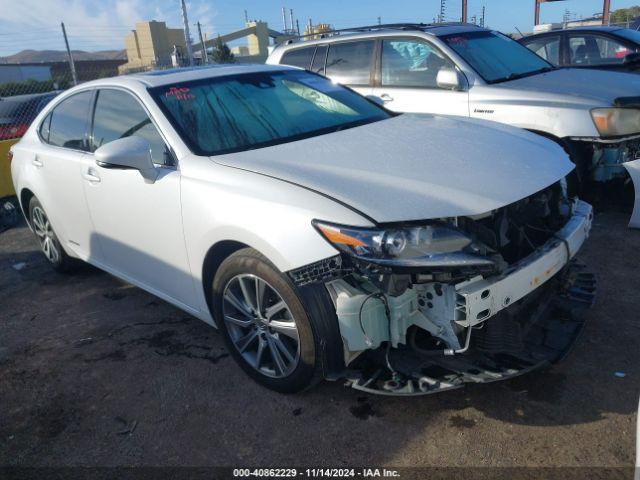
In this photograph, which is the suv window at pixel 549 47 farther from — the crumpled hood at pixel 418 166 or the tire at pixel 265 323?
the tire at pixel 265 323

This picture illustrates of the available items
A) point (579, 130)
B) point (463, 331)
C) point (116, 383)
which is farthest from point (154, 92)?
point (579, 130)

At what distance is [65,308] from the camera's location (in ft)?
14.2

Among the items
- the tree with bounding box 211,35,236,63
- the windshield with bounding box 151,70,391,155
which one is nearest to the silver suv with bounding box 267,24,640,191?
the windshield with bounding box 151,70,391,155

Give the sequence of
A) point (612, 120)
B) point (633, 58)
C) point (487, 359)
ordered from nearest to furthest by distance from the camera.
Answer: point (487, 359) → point (612, 120) → point (633, 58)

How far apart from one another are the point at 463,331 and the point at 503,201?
0.62 metres

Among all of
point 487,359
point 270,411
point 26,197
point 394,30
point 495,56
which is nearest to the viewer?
point 487,359

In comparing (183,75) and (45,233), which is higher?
(183,75)

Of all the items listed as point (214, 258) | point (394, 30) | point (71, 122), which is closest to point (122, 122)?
point (71, 122)

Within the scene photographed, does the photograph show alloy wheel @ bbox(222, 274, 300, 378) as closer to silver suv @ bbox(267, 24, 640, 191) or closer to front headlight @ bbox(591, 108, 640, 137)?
silver suv @ bbox(267, 24, 640, 191)

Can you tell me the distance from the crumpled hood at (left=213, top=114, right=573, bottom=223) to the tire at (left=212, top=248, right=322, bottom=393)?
0.49m

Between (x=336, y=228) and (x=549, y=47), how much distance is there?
732 cm

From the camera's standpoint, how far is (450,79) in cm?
540

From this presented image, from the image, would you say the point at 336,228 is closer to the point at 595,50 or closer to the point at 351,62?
the point at 351,62

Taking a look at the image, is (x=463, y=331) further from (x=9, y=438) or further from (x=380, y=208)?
(x=9, y=438)
